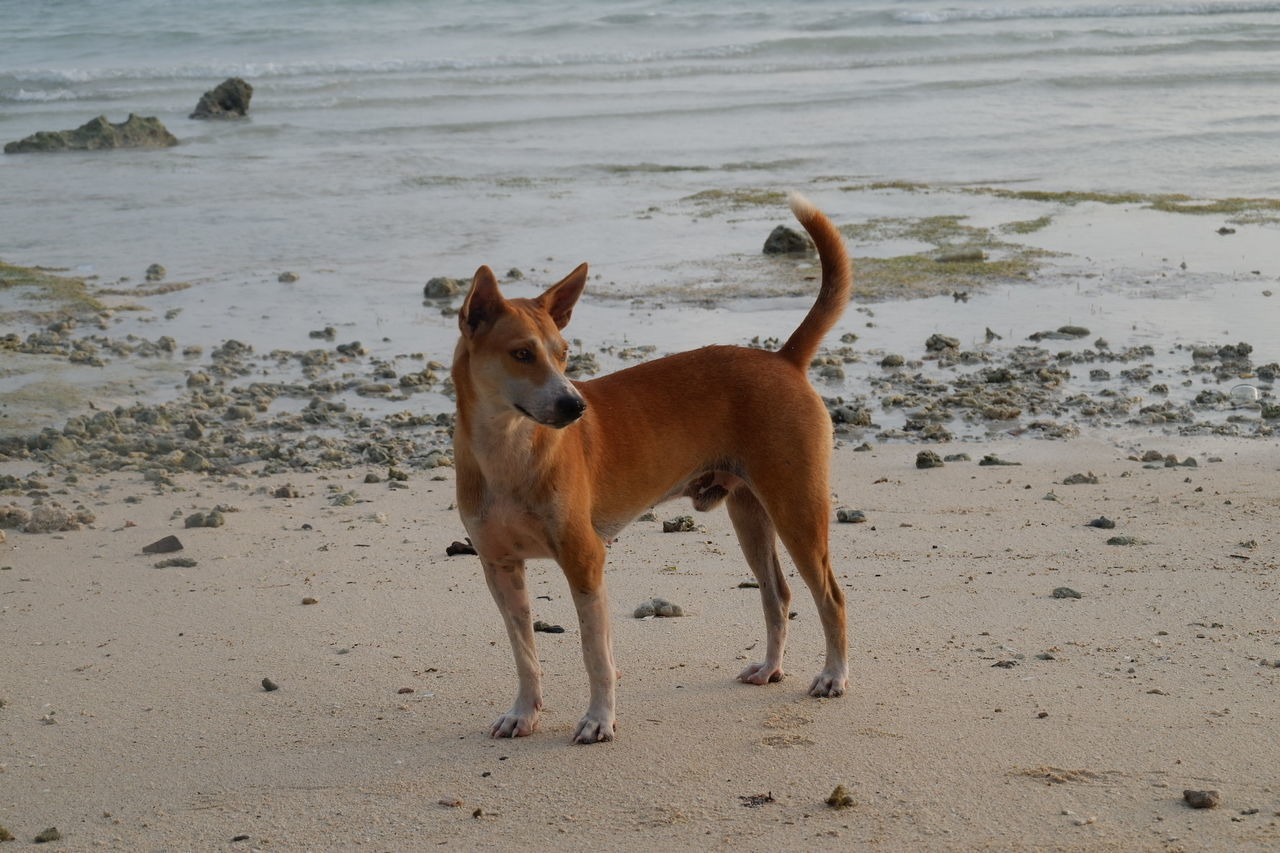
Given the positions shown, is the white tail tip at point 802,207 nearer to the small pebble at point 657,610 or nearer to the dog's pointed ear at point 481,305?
the dog's pointed ear at point 481,305

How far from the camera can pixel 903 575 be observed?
6.25 m

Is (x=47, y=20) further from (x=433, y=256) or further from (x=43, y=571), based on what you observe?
(x=43, y=571)

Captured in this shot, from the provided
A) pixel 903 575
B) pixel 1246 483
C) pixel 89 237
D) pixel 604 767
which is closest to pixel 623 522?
pixel 604 767

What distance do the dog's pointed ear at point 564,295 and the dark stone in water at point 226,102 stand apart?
23353 mm

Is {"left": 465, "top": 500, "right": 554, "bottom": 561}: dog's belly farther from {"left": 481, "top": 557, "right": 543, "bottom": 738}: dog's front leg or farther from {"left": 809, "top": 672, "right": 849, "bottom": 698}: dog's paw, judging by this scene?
{"left": 809, "top": 672, "right": 849, "bottom": 698}: dog's paw

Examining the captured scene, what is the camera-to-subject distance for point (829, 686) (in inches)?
202

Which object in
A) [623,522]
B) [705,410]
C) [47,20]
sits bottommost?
[623,522]

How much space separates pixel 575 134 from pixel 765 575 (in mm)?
18966

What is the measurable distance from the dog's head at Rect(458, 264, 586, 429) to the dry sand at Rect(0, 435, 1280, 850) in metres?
1.17

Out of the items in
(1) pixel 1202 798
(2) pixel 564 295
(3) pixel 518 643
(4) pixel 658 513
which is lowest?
(4) pixel 658 513

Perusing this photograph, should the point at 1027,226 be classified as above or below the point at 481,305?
below

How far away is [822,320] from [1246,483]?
3.17 metres

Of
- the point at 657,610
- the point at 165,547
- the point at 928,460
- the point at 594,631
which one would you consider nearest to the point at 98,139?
the point at 165,547

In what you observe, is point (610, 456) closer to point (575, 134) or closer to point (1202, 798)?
point (1202, 798)
